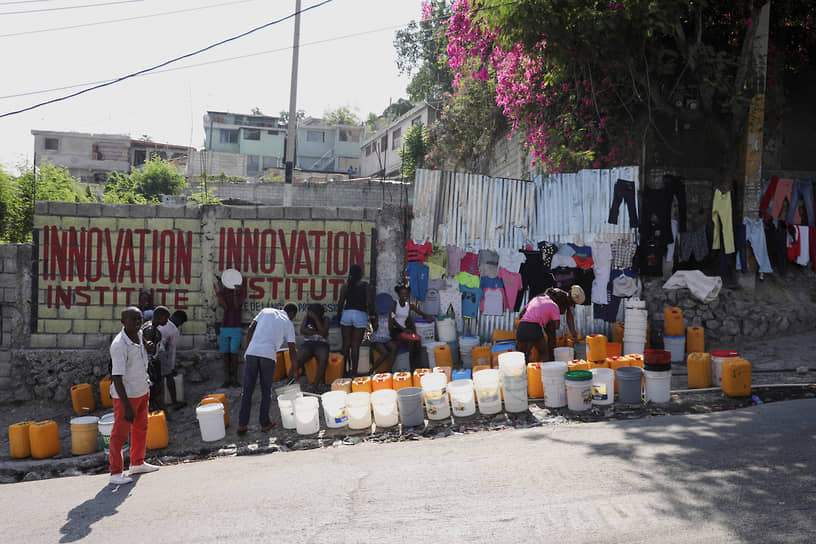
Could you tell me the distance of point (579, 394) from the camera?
7.61 metres

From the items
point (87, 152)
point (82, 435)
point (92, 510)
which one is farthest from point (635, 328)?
point (87, 152)

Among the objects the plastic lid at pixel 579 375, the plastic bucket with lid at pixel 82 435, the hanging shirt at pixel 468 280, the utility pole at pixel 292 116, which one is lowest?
the plastic bucket with lid at pixel 82 435

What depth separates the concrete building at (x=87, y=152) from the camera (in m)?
43.7

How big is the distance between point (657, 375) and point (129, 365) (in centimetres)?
596

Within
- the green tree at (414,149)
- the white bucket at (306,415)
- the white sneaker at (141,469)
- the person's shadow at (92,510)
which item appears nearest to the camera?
the person's shadow at (92,510)

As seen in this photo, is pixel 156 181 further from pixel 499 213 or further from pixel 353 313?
pixel 499 213

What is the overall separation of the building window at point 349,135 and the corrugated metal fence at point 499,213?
38602 mm

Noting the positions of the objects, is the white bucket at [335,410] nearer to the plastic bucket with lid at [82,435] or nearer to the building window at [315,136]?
the plastic bucket with lid at [82,435]

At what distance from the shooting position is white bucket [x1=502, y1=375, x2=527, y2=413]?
25.6 feet

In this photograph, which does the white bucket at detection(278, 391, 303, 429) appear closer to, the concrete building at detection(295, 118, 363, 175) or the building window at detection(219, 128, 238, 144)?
the concrete building at detection(295, 118, 363, 175)

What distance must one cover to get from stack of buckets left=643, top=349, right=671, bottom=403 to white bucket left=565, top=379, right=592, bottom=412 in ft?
2.41

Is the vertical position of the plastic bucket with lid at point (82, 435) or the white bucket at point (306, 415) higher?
the white bucket at point (306, 415)

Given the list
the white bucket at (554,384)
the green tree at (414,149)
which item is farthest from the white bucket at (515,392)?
the green tree at (414,149)

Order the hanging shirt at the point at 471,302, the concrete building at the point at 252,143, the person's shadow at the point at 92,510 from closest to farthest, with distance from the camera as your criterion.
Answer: the person's shadow at the point at 92,510 → the hanging shirt at the point at 471,302 → the concrete building at the point at 252,143
